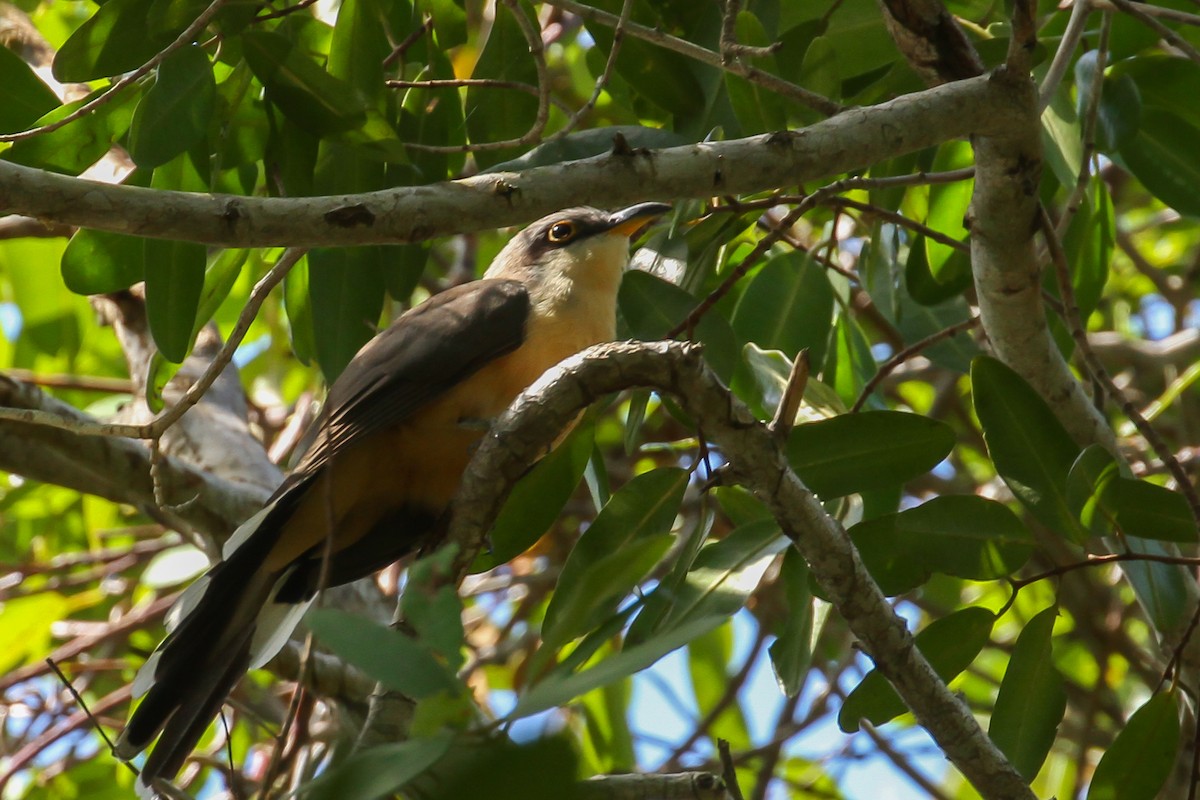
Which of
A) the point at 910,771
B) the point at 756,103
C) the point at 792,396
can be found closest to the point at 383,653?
the point at 792,396

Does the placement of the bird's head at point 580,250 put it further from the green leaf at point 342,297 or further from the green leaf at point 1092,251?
the green leaf at point 1092,251

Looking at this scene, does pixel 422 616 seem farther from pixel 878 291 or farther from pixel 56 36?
pixel 56 36

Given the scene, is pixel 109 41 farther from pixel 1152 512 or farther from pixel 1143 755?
pixel 1143 755

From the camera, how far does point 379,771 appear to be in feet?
5.39

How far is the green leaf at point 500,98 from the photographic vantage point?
4.32m

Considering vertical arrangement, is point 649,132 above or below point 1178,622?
above

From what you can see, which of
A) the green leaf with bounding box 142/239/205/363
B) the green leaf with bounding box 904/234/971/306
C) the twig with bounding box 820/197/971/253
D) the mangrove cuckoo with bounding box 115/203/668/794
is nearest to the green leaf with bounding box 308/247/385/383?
the mangrove cuckoo with bounding box 115/203/668/794

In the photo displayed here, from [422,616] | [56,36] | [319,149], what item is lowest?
[422,616]

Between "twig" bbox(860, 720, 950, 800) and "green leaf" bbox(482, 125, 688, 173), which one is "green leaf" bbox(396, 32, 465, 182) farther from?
"twig" bbox(860, 720, 950, 800)

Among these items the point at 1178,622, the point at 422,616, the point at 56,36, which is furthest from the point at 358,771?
the point at 56,36

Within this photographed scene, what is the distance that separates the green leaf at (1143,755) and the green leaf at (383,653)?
2.16 metres

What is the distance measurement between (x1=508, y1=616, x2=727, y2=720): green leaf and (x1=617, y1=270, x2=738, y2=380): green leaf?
1899mm

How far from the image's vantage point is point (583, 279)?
17.6ft

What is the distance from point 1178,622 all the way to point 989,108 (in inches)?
56.5
